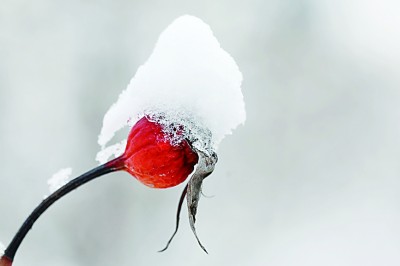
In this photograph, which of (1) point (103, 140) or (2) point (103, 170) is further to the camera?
(1) point (103, 140)

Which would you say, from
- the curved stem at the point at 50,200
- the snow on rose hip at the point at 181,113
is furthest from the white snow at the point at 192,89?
the curved stem at the point at 50,200

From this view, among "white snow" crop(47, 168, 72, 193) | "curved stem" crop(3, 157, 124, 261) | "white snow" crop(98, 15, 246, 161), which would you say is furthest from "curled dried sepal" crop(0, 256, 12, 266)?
"white snow" crop(98, 15, 246, 161)

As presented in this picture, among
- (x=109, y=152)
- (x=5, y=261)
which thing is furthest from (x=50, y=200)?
(x=109, y=152)

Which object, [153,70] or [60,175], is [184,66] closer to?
[153,70]

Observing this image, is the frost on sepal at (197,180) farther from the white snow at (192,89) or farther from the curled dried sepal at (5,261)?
the curled dried sepal at (5,261)

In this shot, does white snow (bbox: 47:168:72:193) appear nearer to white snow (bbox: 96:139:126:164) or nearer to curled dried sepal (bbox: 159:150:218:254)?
white snow (bbox: 96:139:126:164)

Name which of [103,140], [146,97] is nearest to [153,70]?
[146,97]

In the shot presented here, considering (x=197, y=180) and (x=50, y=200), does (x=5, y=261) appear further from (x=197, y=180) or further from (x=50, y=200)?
(x=197, y=180)
